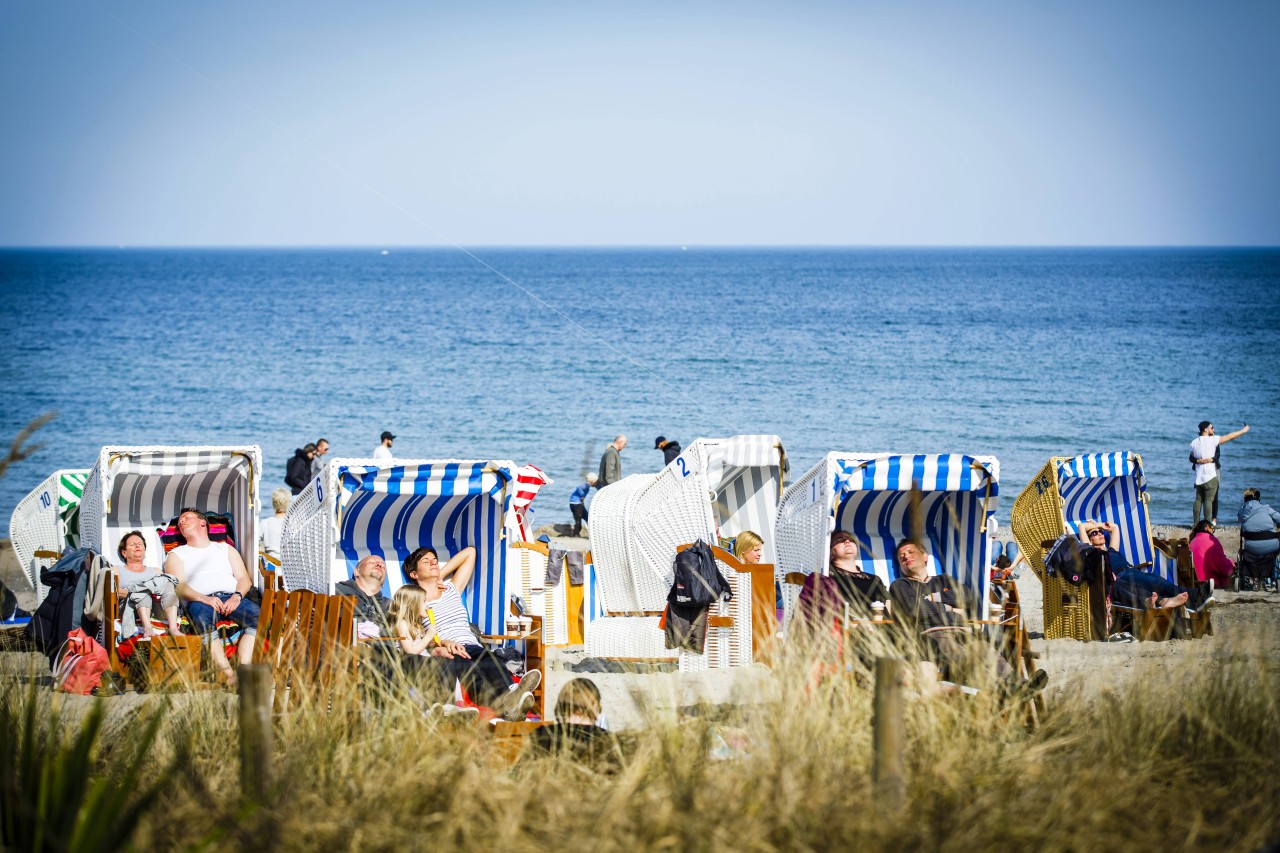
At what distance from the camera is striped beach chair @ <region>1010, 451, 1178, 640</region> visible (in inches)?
381

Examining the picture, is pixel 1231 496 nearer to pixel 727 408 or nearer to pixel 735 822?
pixel 727 408

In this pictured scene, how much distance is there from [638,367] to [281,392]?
39.4 feet

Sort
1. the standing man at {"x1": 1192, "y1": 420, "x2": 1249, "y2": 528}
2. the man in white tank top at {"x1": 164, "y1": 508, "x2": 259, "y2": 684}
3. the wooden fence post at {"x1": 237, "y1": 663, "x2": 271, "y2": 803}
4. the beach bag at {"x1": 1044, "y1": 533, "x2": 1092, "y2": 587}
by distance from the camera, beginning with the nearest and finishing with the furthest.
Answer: the wooden fence post at {"x1": 237, "y1": 663, "x2": 271, "y2": 803}, the man in white tank top at {"x1": 164, "y1": 508, "x2": 259, "y2": 684}, the beach bag at {"x1": 1044, "y1": 533, "x2": 1092, "y2": 587}, the standing man at {"x1": 1192, "y1": 420, "x2": 1249, "y2": 528}

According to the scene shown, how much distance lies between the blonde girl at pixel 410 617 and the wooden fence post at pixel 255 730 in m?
2.64

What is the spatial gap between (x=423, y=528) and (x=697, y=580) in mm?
2216

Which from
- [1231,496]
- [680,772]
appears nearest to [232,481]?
[680,772]

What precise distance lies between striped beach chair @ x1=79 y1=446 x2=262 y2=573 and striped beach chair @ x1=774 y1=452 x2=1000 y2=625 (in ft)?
12.9

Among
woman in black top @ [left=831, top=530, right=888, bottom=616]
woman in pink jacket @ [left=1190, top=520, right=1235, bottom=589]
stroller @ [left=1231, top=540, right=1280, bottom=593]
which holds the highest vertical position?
woman in black top @ [left=831, top=530, right=888, bottom=616]

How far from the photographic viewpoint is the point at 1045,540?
33.6 feet

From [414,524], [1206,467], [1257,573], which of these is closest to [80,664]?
[414,524]

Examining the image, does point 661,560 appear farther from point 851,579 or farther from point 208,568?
point 208,568

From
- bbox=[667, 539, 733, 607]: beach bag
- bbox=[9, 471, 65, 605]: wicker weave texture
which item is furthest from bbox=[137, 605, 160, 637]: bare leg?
bbox=[667, 539, 733, 607]: beach bag

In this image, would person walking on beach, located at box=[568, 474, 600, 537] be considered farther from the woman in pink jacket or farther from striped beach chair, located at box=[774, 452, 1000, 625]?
the woman in pink jacket

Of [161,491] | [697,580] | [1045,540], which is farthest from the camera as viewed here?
[1045,540]
